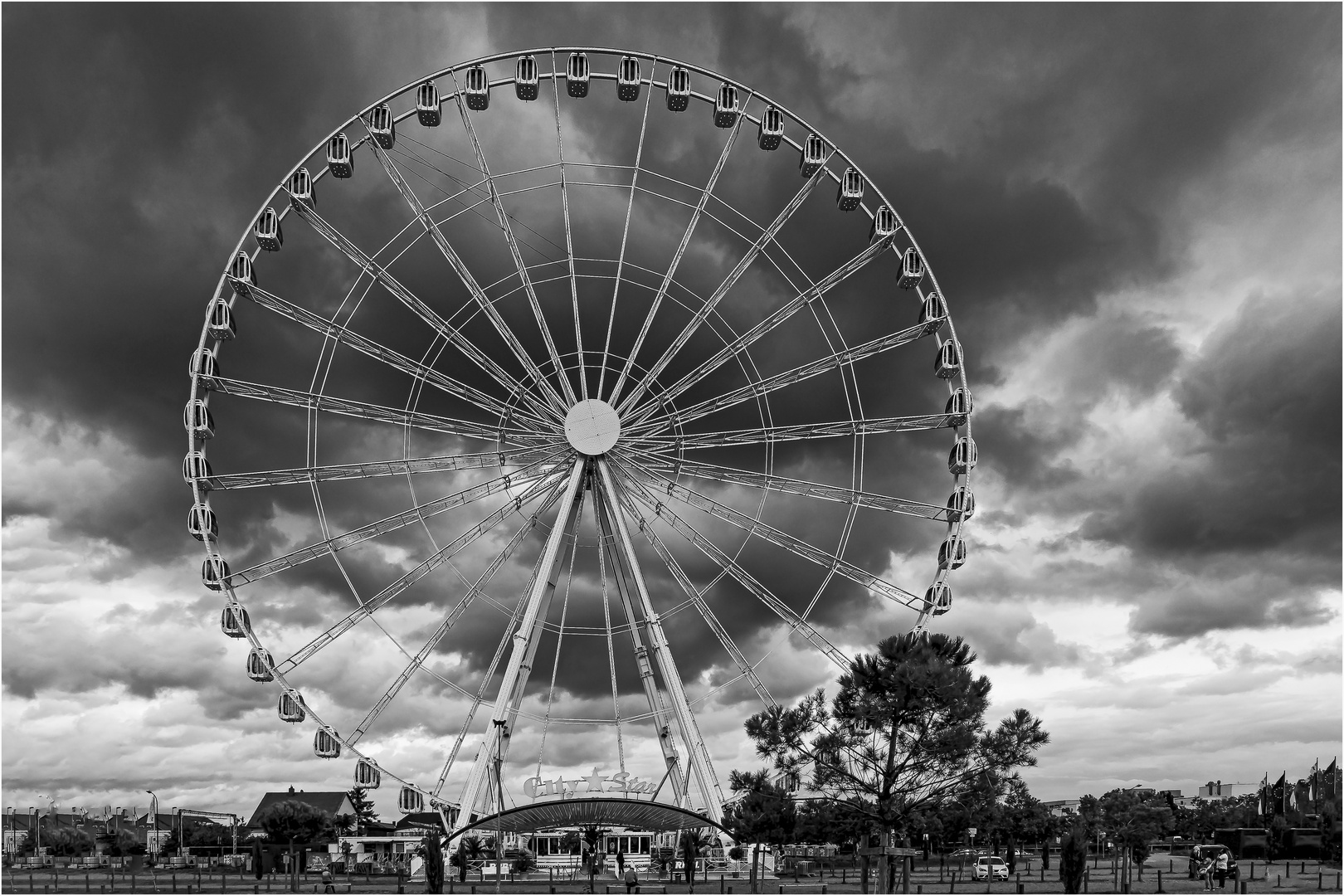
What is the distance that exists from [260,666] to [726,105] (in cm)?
2713

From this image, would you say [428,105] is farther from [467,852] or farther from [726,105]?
[467,852]

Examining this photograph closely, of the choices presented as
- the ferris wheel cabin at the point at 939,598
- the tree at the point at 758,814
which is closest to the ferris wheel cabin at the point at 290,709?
the tree at the point at 758,814

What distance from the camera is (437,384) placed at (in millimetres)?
43469

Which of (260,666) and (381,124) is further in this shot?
(381,124)

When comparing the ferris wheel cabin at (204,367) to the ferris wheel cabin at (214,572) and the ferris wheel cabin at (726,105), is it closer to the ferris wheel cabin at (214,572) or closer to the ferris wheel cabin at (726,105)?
the ferris wheel cabin at (214,572)

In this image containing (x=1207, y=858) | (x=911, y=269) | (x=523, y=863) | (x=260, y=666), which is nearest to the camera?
(x=260, y=666)

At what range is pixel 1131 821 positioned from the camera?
6381 centimetres

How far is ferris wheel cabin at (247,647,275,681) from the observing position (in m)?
43.4

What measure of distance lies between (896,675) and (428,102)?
88.3 feet

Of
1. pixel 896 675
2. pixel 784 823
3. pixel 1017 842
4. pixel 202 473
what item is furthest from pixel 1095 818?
pixel 202 473

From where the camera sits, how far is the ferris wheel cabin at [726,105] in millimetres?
46188

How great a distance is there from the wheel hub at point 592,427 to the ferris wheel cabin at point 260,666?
13.5 metres

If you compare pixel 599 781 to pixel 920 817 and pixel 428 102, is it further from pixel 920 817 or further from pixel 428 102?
pixel 428 102

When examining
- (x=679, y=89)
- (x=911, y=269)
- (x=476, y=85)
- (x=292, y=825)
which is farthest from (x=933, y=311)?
(x=292, y=825)
